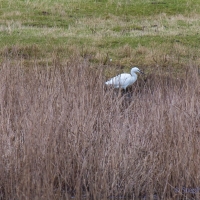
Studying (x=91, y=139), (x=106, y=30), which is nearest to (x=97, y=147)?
(x=91, y=139)

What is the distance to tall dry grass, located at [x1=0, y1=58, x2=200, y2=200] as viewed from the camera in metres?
5.89

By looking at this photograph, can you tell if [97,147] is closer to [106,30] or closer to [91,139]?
[91,139]

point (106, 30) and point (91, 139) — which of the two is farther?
point (106, 30)

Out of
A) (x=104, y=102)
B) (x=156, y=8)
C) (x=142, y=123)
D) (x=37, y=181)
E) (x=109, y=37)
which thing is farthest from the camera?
(x=156, y=8)

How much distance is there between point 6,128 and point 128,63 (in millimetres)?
7856

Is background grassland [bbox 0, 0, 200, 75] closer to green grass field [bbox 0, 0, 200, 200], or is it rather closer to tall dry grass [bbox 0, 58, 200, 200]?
green grass field [bbox 0, 0, 200, 200]

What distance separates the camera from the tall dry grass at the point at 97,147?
5.89m

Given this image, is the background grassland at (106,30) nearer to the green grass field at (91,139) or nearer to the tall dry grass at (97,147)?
the green grass field at (91,139)

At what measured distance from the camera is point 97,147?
627cm

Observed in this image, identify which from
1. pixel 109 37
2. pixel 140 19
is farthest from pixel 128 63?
pixel 140 19

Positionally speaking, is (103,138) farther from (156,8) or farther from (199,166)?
(156,8)

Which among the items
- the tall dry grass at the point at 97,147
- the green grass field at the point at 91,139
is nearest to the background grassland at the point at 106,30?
the green grass field at the point at 91,139

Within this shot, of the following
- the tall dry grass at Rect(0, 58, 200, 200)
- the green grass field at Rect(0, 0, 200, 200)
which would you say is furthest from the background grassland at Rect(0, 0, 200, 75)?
the tall dry grass at Rect(0, 58, 200, 200)

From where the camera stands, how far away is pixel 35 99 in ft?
22.8
